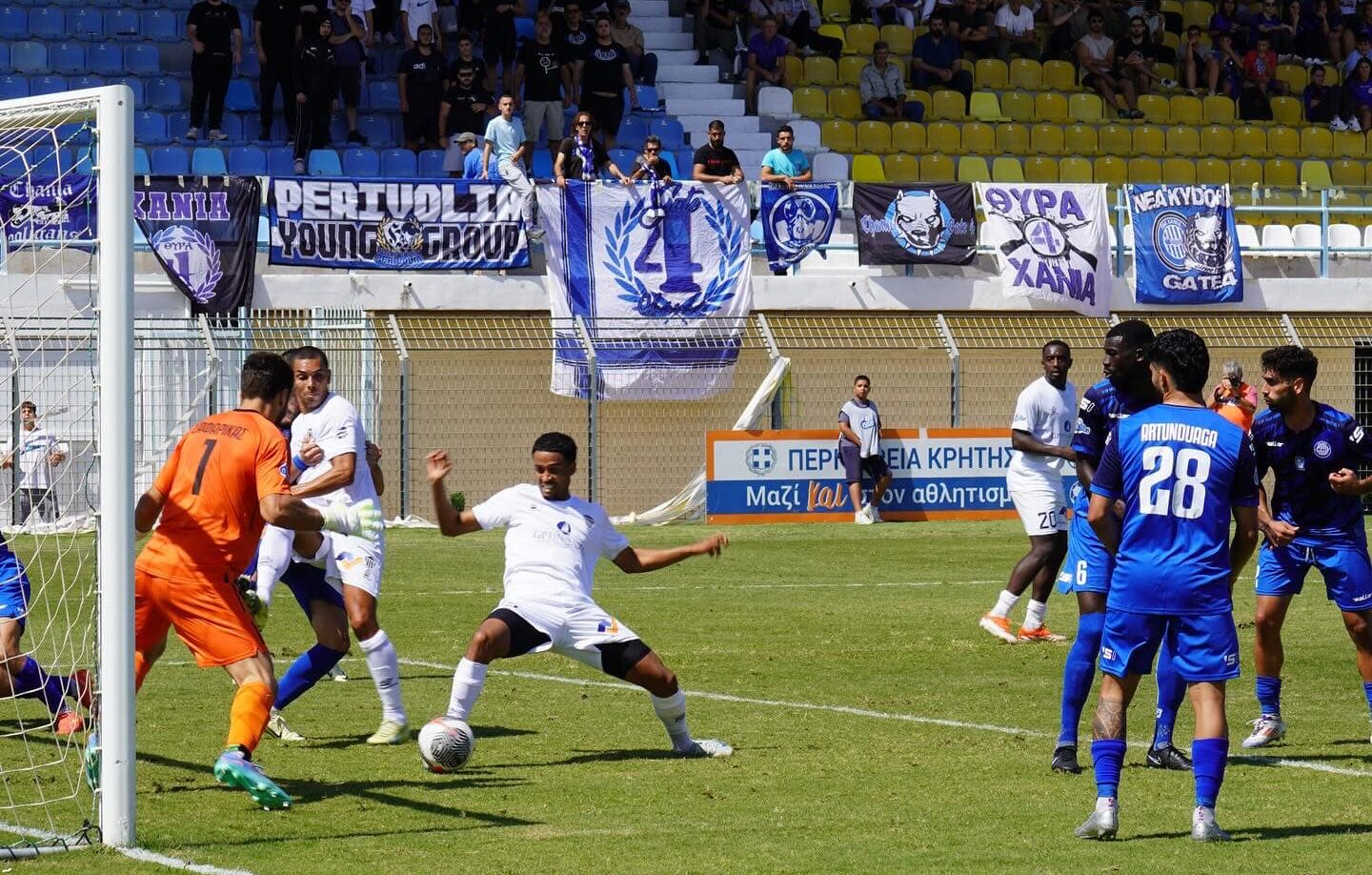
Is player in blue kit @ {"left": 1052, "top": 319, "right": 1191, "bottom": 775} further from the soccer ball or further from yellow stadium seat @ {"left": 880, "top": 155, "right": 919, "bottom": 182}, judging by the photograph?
yellow stadium seat @ {"left": 880, "top": 155, "right": 919, "bottom": 182}

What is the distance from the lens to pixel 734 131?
30406 millimetres

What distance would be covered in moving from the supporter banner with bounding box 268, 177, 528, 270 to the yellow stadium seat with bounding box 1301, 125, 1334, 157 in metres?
14.7

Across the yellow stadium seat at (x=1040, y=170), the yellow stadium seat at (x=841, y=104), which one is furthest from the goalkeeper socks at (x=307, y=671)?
the yellow stadium seat at (x=1040, y=170)

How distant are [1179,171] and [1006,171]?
3.34m

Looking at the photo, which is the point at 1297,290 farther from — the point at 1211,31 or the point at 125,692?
the point at 125,692

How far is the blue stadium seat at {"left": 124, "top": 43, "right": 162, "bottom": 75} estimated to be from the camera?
28.2 metres

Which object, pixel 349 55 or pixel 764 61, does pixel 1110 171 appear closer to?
pixel 764 61

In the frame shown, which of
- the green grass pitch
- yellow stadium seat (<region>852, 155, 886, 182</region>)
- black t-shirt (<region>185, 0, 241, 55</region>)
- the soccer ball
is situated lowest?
the green grass pitch

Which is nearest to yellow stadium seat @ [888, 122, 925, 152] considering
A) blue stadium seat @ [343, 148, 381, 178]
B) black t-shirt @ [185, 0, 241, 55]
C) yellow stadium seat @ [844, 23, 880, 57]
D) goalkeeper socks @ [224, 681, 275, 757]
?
yellow stadium seat @ [844, 23, 880, 57]

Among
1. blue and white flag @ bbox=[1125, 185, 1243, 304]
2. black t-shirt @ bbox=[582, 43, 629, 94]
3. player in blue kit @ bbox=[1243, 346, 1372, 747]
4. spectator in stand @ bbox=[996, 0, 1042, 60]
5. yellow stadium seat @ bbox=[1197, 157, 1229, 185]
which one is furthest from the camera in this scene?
spectator in stand @ bbox=[996, 0, 1042, 60]

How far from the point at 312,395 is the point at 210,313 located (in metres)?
14.3

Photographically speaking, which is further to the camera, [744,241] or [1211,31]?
[1211,31]

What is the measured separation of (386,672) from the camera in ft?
31.2

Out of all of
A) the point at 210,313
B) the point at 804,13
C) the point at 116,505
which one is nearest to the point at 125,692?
the point at 116,505
